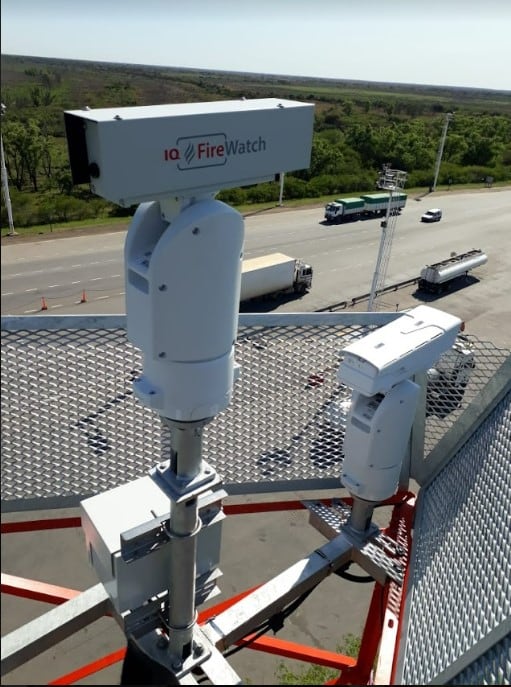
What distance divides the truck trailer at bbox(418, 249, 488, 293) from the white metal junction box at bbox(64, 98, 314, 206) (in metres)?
26.1

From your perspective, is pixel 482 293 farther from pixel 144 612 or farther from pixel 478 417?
pixel 144 612

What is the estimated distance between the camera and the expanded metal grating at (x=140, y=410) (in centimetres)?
415

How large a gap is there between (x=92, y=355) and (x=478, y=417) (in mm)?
3267

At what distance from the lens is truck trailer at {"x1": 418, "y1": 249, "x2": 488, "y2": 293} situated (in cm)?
2712

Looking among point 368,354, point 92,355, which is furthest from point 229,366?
point 92,355

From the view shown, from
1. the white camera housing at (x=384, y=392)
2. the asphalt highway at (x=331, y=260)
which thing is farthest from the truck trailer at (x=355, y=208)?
the white camera housing at (x=384, y=392)

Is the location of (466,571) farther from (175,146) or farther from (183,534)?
(175,146)

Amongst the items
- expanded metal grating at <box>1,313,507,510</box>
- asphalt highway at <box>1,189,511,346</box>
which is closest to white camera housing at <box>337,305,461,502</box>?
expanded metal grating at <box>1,313,507,510</box>

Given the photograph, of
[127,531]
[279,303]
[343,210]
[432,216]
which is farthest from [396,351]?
[432,216]

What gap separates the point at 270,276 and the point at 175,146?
22.4 meters

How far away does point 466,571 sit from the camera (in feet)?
12.2

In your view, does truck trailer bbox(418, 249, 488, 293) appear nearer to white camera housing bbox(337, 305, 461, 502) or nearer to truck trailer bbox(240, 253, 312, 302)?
truck trailer bbox(240, 253, 312, 302)

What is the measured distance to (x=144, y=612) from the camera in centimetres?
341

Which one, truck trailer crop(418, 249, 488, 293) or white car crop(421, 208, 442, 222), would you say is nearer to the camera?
truck trailer crop(418, 249, 488, 293)
